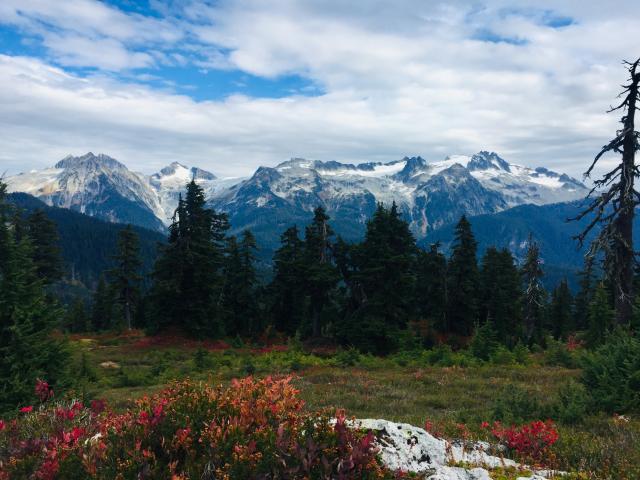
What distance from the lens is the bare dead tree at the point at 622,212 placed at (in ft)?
50.7

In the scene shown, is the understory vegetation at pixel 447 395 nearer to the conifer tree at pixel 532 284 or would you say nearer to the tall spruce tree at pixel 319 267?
the tall spruce tree at pixel 319 267

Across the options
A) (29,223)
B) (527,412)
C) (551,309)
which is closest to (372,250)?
(527,412)

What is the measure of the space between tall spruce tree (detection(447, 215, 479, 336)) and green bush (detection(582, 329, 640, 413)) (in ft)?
117

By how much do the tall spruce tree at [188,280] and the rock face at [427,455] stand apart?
3683 centimetres

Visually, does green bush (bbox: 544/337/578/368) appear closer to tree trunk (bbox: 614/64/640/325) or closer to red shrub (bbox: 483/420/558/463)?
tree trunk (bbox: 614/64/640/325)

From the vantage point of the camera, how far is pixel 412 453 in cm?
501

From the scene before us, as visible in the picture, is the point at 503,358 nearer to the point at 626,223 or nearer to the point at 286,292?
the point at 626,223

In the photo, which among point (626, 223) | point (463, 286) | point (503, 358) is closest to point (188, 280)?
point (463, 286)

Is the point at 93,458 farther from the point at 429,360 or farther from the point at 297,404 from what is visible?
the point at 429,360

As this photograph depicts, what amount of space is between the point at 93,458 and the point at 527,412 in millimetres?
8138

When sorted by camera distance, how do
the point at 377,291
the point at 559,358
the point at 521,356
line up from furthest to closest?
the point at 377,291, the point at 521,356, the point at 559,358

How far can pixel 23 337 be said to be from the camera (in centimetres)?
1192

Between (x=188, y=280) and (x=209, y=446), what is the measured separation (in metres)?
39.2

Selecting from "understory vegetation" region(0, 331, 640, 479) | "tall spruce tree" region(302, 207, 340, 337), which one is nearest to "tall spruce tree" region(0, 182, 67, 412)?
"understory vegetation" region(0, 331, 640, 479)
